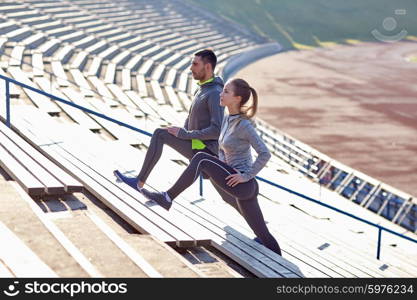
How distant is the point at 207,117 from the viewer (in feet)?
22.2

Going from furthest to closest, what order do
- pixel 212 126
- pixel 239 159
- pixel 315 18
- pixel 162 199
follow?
pixel 315 18 < pixel 212 126 < pixel 162 199 < pixel 239 159

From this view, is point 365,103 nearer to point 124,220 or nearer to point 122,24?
point 122,24

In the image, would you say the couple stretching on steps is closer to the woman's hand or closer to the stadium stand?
the woman's hand

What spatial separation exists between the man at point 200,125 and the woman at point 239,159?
469 mm

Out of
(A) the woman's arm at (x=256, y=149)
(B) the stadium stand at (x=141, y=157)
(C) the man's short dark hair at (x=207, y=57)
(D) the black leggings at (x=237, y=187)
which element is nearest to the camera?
(A) the woman's arm at (x=256, y=149)

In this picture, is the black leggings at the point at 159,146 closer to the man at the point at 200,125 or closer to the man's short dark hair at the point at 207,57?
the man at the point at 200,125

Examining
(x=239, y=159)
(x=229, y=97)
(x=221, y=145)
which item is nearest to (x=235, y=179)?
(x=239, y=159)

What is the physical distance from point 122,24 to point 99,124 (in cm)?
2057

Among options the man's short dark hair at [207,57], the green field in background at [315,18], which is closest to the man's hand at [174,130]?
the man's short dark hair at [207,57]

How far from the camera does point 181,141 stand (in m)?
6.84

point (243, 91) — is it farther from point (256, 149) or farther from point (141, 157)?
point (141, 157)

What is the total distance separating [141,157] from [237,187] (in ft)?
10.7

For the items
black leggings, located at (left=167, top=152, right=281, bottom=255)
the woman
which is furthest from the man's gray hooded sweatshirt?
black leggings, located at (left=167, top=152, right=281, bottom=255)

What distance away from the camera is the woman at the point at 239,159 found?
5910 mm
